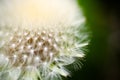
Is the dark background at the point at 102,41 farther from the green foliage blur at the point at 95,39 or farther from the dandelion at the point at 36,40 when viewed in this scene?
the dandelion at the point at 36,40

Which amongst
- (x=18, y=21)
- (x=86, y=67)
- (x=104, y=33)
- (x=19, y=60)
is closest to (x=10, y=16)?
(x=18, y=21)

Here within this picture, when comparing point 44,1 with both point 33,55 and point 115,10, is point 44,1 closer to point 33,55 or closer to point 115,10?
point 33,55

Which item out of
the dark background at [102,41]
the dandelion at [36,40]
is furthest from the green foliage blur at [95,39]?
the dandelion at [36,40]

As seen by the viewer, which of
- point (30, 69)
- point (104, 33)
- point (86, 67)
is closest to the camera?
point (30, 69)

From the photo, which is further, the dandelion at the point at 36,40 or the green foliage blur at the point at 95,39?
the green foliage blur at the point at 95,39

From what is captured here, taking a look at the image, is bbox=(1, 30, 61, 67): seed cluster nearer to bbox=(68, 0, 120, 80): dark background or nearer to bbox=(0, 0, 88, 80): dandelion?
bbox=(0, 0, 88, 80): dandelion
